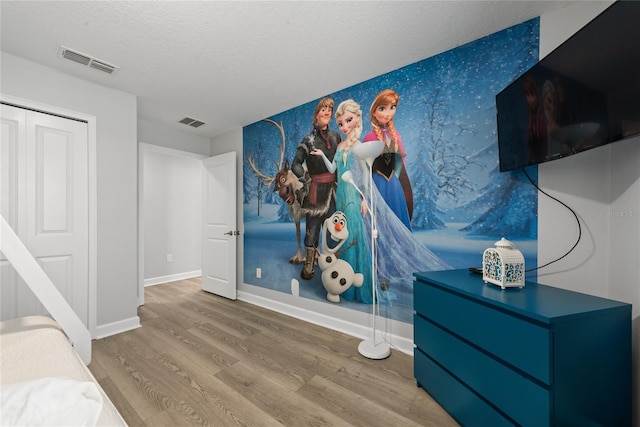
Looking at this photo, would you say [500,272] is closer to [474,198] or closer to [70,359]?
[474,198]

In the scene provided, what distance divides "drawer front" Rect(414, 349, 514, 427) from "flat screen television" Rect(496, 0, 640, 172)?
131 centimetres

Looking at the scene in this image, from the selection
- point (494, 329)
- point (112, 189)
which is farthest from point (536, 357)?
point (112, 189)

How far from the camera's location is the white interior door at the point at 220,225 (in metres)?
3.64

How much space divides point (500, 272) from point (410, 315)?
1.02 metres

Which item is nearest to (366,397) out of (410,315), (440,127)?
(410,315)

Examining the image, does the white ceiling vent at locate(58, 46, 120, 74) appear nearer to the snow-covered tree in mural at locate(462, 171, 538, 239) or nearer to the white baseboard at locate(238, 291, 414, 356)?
the white baseboard at locate(238, 291, 414, 356)

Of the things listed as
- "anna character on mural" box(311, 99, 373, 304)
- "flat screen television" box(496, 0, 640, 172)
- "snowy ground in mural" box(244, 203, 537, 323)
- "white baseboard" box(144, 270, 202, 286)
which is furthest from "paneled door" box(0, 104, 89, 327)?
"flat screen television" box(496, 0, 640, 172)

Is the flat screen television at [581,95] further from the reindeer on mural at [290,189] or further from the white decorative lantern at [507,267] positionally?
the reindeer on mural at [290,189]

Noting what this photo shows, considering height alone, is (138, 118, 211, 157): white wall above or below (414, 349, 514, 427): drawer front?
above

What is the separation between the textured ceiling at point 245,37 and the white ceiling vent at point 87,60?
44mm

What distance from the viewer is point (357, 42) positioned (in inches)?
76.2

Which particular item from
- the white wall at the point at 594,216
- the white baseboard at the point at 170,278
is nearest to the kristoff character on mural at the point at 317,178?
the white wall at the point at 594,216

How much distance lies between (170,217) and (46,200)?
245 cm

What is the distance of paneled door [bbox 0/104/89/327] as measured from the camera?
208cm
